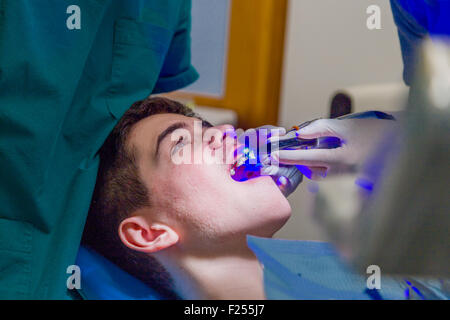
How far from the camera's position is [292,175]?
76 cm

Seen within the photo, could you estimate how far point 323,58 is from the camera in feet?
2.97

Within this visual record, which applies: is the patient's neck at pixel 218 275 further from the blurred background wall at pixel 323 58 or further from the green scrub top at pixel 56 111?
the green scrub top at pixel 56 111

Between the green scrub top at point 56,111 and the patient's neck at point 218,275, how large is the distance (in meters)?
0.19

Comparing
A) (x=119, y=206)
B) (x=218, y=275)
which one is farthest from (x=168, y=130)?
(x=218, y=275)

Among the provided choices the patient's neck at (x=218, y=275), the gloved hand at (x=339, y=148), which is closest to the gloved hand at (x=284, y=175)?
the gloved hand at (x=339, y=148)

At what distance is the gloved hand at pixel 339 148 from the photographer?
0.72m

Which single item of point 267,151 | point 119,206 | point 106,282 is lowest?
point 106,282

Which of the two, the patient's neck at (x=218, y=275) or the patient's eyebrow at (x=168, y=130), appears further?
the patient's eyebrow at (x=168, y=130)

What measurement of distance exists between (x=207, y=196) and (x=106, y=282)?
0.82 ft

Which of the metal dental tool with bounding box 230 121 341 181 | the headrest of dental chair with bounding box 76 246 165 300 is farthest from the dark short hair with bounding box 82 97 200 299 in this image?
the metal dental tool with bounding box 230 121 341 181

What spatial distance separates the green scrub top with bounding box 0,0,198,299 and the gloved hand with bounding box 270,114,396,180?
324 mm

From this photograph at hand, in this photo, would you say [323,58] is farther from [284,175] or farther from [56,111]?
[56,111]

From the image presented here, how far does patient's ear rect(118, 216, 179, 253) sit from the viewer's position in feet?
2.48

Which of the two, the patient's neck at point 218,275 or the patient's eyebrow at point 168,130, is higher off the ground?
the patient's eyebrow at point 168,130
